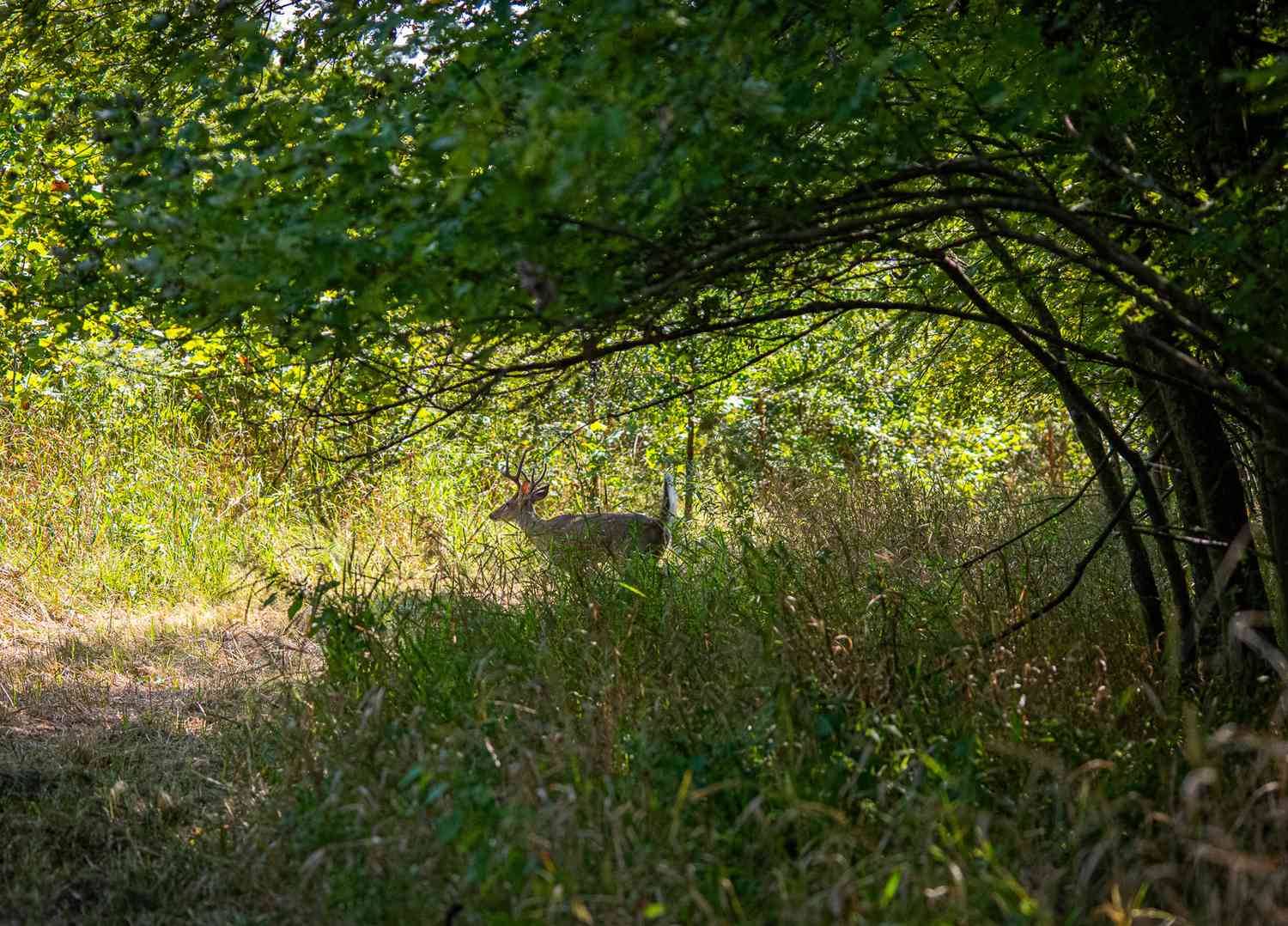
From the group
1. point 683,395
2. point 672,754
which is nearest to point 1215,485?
point 683,395

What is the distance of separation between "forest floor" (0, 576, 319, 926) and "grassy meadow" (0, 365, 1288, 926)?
18mm

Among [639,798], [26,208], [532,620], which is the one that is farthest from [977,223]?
[26,208]

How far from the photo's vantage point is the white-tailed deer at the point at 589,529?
20.6 feet

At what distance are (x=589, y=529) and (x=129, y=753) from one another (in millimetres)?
2542

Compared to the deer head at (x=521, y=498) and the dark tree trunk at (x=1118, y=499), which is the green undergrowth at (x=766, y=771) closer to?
the dark tree trunk at (x=1118, y=499)

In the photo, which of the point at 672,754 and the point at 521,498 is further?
the point at 521,498

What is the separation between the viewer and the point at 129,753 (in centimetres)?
490

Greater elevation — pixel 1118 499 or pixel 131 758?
pixel 1118 499

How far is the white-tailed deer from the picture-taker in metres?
6.27

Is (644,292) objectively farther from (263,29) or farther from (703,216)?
(263,29)

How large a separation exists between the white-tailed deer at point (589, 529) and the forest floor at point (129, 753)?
1.48 m

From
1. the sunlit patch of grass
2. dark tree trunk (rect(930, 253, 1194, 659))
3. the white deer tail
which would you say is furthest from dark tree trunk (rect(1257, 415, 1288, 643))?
the white deer tail

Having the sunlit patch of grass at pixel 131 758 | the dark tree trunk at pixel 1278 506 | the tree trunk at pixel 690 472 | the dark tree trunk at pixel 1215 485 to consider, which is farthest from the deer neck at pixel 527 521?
the dark tree trunk at pixel 1278 506

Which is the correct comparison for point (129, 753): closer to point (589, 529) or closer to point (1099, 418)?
point (589, 529)
